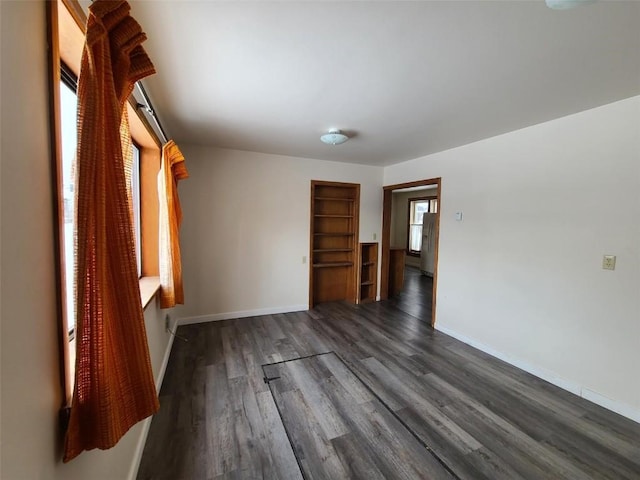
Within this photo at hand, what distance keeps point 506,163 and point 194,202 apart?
3.80m

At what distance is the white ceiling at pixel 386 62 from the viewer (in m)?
1.25

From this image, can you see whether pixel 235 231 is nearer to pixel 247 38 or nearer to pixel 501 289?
pixel 247 38

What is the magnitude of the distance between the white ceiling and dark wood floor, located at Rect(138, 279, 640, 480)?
7.95ft

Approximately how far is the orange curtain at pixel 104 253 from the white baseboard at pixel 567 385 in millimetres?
3303

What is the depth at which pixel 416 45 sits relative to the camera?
1458 millimetres

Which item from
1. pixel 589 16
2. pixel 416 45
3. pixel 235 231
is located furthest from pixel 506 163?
pixel 235 231

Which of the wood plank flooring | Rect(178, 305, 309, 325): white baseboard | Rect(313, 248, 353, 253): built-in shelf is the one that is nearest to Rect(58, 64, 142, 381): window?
the wood plank flooring

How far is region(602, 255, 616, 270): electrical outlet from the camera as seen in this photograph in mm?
2125

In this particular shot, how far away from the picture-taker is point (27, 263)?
67 cm

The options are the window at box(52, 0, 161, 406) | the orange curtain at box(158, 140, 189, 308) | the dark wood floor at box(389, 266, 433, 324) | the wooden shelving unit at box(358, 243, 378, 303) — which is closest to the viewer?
the window at box(52, 0, 161, 406)

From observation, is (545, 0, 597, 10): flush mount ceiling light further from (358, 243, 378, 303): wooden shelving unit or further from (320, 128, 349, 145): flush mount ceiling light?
(358, 243, 378, 303): wooden shelving unit

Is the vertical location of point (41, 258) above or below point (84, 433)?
above

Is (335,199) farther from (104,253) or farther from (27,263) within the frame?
(27,263)

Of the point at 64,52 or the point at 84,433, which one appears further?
the point at 64,52
